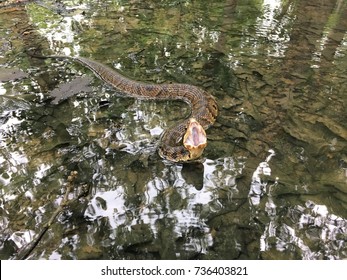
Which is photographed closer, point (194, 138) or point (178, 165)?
point (194, 138)

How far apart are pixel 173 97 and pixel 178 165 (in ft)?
6.91

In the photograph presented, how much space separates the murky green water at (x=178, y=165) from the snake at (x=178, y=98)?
176 mm

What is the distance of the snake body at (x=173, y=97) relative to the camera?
4.64 m

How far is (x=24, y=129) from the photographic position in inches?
210

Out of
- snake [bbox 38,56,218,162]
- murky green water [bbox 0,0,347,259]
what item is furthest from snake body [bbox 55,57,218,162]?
murky green water [bbox 0,0,347,259]

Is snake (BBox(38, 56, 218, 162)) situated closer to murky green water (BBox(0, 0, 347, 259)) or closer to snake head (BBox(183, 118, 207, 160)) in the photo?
snake head (BBox(183, 118, 207, 160))

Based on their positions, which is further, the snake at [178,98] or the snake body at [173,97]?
the snake body at [173,97]

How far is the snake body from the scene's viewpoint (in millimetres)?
4645

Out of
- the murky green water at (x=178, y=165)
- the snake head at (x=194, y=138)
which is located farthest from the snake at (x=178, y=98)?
the murky green water at (x=178, y=165)

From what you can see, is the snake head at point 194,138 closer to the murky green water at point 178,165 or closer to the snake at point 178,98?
the snake at point 178,98

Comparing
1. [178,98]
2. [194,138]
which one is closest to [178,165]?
[194,138]

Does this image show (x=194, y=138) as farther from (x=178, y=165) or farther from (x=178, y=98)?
(x=178, y=98)

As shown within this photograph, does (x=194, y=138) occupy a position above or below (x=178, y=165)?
above

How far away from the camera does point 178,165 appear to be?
459 cm
